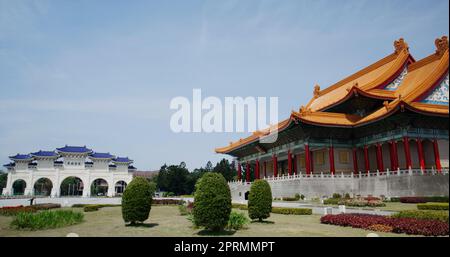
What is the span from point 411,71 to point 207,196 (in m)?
31.4

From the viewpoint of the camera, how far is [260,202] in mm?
15094

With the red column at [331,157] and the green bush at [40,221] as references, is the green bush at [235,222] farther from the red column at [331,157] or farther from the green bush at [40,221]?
the red column at [331,157]

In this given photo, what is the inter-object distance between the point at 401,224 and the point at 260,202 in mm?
6023

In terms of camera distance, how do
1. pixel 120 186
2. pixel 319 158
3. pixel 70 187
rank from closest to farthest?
pixel 319 158 → pixel 120 186 → pixel 70 187

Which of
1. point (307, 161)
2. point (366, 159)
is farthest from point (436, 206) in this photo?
point (307, 161)

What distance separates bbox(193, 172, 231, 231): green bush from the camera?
11047mm

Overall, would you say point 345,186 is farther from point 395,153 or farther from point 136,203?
point 136,203

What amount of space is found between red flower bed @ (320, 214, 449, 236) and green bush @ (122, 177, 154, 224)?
8469 mm

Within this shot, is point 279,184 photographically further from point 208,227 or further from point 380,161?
point 208,227

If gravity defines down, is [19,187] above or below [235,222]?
above

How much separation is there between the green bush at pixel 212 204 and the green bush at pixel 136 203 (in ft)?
12.1

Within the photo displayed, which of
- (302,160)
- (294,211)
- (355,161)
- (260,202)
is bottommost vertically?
(294,211)
